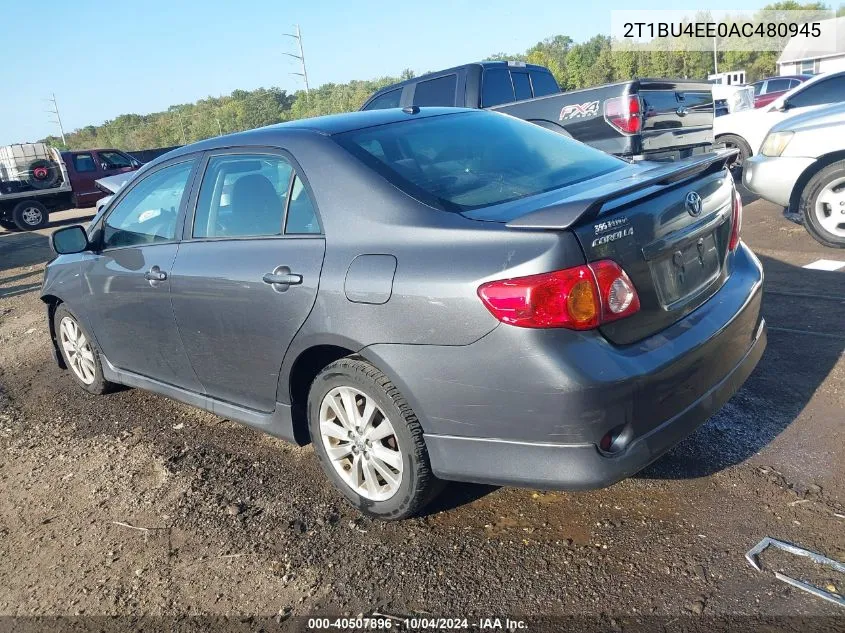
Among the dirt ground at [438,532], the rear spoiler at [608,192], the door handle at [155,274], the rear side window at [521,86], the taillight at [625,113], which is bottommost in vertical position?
the dirt ground at [438,532]

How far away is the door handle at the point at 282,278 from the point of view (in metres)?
3.00

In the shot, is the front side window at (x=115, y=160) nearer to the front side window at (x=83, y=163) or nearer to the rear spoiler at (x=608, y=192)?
the front side window at (x=83, y=163)

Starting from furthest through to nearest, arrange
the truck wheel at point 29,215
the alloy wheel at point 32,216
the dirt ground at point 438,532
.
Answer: the alloy wheel at point 32,216 → the truck wheel at point 29,215 → the dirt ground at point 438,532

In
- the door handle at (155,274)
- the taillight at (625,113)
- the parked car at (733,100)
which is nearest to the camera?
the door handle at (155,274)

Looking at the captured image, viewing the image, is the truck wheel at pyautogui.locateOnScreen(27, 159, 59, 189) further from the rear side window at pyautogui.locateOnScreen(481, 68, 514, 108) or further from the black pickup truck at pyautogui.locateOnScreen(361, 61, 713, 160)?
the black pickup truck at pyautogui.locateOnScreen(361, 61, 713, 160)

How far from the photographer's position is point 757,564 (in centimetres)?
251

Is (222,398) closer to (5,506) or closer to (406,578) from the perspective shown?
(5,506)

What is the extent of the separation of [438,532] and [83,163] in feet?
61.1

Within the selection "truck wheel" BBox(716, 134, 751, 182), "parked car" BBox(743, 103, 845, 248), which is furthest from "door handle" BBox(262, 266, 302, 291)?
"truck wheel" BBox(716, 134, 751, 182)

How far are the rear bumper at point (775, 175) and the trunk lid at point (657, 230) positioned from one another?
14.8ft

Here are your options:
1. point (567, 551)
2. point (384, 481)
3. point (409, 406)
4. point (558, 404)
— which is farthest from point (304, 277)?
point (567, 551)

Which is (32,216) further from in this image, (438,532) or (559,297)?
(559,297)

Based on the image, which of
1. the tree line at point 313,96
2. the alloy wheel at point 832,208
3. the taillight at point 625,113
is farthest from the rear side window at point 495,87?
the tree line at point 313,96

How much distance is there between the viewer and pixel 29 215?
1780 centimetres
